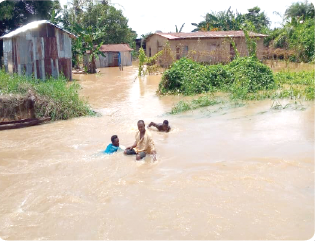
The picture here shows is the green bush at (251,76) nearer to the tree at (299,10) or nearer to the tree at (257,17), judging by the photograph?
the tree at (299,10)

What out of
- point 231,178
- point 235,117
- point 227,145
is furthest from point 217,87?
point 231,178

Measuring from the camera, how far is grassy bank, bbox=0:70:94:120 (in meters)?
10.8

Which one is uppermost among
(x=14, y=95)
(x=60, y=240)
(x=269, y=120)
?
(x=14, y=95)

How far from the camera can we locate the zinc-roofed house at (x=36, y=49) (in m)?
17.9

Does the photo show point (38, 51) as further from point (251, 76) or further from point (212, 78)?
point (251, 76)

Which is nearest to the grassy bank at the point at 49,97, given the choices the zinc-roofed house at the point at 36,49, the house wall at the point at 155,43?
the zinc-roofed house at the point at 36,49

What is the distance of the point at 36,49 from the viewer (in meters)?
18.3

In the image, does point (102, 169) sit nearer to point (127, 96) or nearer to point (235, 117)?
point (235, 117)

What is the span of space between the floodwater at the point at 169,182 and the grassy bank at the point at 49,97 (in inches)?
23.0

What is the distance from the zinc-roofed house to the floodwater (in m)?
9.03

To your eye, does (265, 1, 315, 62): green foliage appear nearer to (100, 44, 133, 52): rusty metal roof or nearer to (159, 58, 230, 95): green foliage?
(159, 58, 230, 95): green foliage

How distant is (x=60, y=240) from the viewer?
4.29 meters

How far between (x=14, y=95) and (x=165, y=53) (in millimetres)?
13798

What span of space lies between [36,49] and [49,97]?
850 centimetres
